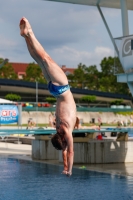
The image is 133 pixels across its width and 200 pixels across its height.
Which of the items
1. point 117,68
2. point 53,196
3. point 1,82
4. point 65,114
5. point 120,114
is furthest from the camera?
point 1,82

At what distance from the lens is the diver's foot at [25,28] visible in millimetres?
6031

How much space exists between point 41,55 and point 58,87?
17.1 inches

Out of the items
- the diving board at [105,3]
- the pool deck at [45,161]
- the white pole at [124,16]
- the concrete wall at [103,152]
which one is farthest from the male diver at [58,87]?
the concrete wall at [103,152]

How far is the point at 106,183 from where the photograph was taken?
31.8 m

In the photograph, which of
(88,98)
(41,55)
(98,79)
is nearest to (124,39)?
(41,55)

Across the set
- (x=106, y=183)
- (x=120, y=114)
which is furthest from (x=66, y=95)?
(x=120, y=114)

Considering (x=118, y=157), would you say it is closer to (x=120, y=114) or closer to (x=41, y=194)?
(x=41, y=194)

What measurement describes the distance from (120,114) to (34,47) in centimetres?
8259

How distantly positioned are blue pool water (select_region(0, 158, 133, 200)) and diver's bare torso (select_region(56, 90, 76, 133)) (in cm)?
2132

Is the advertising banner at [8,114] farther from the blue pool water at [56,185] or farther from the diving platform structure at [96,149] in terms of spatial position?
the blue pool water at [56,185]

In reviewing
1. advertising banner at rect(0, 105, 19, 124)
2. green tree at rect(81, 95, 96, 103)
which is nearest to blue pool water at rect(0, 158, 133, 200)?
advertising banner at rect(0, 105, 19, 124)

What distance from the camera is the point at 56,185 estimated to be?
31.2 m

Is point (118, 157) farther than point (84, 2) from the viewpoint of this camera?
Yes

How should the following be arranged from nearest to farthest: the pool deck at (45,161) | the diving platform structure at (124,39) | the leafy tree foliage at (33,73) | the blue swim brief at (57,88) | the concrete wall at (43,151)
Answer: the blue swim brief at (57,88), the diving platform structure at (124,39), the pool deck at (45,161), the concrete wall at (43,151), the leafy tree foliage at (33,73)
